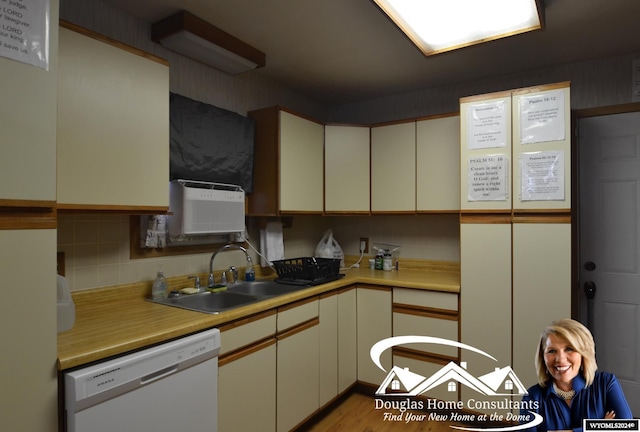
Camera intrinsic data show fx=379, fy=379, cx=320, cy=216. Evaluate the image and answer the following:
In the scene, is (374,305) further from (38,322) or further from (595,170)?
(38,322)

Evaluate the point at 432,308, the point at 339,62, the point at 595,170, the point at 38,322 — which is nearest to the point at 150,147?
the point at 38,322

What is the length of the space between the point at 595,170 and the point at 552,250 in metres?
0.83

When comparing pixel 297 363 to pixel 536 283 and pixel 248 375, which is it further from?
pixel 536 283

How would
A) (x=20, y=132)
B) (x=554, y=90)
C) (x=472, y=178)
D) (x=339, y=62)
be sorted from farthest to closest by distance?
(x=339, y=62) < (x=472, y=178) < (x=554, y=90) < (x=20, y=132)

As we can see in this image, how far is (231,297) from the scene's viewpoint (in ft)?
7.62

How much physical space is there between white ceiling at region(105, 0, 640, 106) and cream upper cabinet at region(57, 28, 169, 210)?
0.49 meters

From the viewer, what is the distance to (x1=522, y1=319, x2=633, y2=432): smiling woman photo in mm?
845

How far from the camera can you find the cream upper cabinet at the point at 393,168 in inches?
116

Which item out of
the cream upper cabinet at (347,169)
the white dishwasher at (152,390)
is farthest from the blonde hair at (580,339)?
the cream upper cabinet at (347,169)

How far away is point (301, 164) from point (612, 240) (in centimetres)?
220

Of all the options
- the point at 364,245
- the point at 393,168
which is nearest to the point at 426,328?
the point at 364,245

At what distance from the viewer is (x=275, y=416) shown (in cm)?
207

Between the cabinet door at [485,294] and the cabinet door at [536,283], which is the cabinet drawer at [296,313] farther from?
the cabinet door at [536,283]

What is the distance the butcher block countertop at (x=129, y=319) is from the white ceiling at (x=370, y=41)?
4.96 ft
